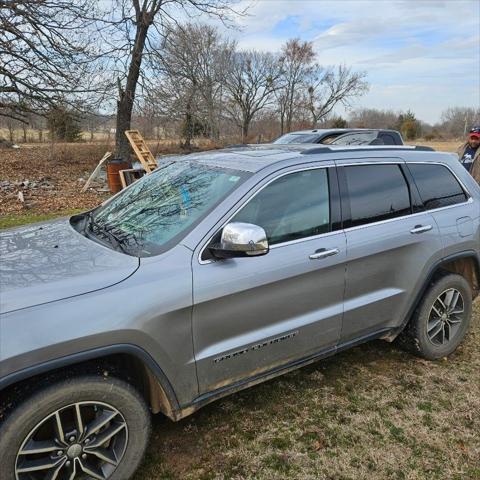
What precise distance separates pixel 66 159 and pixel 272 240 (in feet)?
59.2

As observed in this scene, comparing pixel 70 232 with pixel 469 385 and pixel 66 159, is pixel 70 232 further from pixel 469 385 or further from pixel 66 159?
pixel 66 159

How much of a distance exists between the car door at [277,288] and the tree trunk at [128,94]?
14807mm

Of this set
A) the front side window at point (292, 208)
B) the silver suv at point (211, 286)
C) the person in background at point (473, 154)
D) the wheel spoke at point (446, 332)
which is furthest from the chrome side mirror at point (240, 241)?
the person in background at point (473, 154)

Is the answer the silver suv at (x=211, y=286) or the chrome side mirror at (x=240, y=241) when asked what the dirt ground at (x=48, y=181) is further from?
the chrome side mirror at (x=240, y=241)

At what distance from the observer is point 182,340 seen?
235cm


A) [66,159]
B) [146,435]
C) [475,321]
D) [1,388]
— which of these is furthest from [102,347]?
[66,159]

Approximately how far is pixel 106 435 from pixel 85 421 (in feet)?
0.43

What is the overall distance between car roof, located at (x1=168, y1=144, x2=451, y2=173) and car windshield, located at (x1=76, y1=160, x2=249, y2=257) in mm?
90

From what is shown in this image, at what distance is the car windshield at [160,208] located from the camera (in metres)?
2.58

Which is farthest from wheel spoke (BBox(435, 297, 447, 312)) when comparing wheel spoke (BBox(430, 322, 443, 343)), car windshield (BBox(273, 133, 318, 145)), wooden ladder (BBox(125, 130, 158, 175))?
wooden ladder (BBox(125, 130, 158, 175))

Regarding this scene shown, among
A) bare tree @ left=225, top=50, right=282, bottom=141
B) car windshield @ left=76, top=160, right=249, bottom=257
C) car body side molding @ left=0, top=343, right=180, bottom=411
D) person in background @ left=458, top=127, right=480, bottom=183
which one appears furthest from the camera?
bare tree @ left=225, top=50, right=282, bottom=141

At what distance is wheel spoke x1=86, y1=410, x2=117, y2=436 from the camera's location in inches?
85.3

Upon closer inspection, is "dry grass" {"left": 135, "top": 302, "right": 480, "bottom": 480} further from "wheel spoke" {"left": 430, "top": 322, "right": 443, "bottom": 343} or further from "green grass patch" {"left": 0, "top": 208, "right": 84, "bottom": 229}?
"green grass patch" {"left": 0, "top": 208, "right": 84, "bottom": 229}

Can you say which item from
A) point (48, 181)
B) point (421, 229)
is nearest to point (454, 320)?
point (421, 229)
